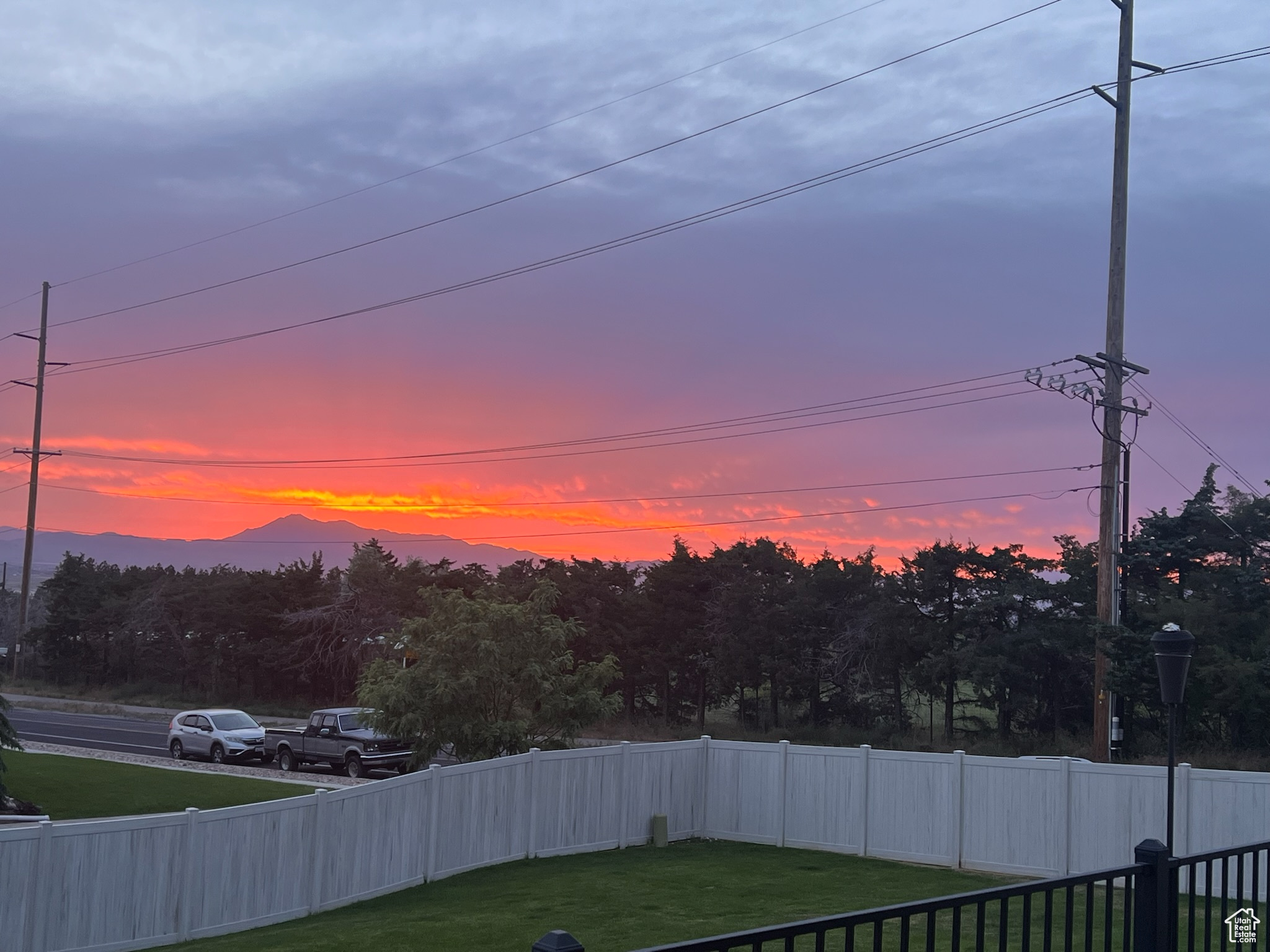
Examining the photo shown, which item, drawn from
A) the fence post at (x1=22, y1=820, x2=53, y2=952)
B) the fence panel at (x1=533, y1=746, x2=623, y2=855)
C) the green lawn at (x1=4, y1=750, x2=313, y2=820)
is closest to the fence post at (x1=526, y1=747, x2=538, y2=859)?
the fence panel at (x1=533, y1=746, x2=623, y2=855)

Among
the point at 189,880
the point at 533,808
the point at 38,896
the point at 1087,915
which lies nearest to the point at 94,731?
the point at 533,808

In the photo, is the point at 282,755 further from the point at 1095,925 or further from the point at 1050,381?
the point at 1095,925

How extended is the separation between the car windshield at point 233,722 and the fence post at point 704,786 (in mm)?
19410

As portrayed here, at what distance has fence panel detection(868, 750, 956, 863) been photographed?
17891 mm

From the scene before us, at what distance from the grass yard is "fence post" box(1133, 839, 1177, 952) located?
7.46 meters

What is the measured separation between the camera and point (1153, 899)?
18.7 feet

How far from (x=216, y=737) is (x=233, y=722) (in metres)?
1.01

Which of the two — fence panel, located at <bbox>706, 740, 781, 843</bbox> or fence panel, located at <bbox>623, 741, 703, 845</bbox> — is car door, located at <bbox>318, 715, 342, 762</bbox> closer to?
fence panel, located at <bbox>623, 741, 703, 845</bbox>

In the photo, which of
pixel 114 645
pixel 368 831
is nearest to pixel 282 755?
pixel 368 831

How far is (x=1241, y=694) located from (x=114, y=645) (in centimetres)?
6063

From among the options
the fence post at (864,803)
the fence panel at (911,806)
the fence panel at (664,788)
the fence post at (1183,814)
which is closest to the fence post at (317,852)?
the fence panel at (664,788)

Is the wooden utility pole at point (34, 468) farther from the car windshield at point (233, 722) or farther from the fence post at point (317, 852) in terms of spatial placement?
the fence post at point (317, 852)

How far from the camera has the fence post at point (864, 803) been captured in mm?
18672

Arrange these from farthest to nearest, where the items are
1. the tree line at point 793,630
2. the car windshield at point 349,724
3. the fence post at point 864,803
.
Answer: the car windshield at point 349,724 < the tree line at point 793,630 < the fence post at point 864,803
